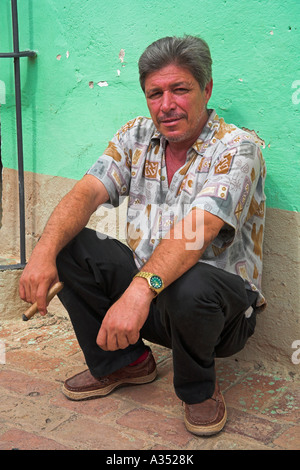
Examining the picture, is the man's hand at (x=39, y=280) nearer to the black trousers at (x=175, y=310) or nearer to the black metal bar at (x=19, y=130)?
the black trousers at (x=175, y=310)

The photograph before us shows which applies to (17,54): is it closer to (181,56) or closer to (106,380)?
(181,56)

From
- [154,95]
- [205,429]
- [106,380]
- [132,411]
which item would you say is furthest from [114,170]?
[205,429]

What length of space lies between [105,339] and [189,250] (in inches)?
17.4

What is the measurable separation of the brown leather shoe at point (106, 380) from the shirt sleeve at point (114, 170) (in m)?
0.76

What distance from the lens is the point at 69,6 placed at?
10.8 ft

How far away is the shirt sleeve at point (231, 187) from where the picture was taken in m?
2.21

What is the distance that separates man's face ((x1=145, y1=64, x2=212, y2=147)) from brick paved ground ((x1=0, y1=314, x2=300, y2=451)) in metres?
1.13

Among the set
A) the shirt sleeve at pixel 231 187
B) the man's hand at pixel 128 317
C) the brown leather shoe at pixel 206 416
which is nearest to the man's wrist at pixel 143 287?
the man's hand at pixel 128 317

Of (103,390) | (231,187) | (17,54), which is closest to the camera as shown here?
(231,187)

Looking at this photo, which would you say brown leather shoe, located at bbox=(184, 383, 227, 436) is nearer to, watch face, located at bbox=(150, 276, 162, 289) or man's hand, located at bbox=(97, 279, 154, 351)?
man's hand, located at bbox=(97, 279, 154, 351)

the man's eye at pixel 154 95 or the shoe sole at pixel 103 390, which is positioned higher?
the man's eye at pixel 154 95

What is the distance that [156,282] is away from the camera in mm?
2117

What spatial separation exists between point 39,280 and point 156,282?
49cm

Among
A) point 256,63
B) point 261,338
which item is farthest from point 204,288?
point 256,63
